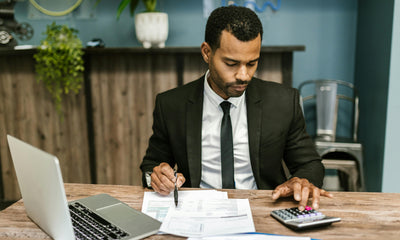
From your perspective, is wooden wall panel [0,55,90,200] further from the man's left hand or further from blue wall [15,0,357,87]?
the man's left hand

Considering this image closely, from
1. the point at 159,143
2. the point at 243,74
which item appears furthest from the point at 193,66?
the point at 243,74

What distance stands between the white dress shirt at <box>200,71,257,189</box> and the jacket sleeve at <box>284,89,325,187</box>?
191mm

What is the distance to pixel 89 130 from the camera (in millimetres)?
2775

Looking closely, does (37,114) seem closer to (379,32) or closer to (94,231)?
(94,231)

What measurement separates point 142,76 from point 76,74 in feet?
1.57

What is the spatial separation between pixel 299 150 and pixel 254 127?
22 centimetres

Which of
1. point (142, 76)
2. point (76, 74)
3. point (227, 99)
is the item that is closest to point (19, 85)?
point (76, 74)

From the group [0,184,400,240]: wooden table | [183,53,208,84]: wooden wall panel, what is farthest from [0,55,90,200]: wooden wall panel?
[0,184,400,240]: wooden table

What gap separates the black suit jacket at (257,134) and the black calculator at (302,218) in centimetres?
47

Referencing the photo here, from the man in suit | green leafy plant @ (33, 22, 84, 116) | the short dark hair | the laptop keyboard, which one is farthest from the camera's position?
green leafy plant @ (33, 22, 84, 116)

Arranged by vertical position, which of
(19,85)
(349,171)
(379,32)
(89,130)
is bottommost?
(349,171)

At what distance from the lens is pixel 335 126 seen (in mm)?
2648

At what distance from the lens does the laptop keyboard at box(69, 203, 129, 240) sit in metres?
0.88

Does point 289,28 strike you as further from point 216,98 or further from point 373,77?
point 216,98
